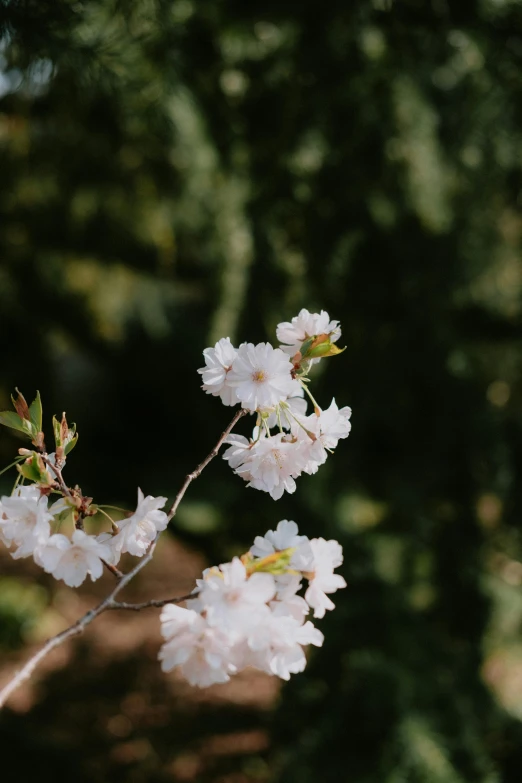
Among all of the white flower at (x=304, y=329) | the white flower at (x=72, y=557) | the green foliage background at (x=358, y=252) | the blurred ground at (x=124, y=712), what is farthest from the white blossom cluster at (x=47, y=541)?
the blurred ground at (x=124, y=712)

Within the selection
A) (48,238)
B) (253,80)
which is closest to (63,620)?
(48,238)

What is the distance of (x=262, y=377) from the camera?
0.64 metres

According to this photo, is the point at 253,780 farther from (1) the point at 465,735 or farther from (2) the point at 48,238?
(2) the point at 48,238

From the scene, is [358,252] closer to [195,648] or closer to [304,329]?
[304,329]

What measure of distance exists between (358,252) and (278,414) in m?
1.22

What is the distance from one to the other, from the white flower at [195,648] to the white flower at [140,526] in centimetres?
10

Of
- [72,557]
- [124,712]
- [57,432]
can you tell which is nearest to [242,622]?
[72,557]

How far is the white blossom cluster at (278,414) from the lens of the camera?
0.65m

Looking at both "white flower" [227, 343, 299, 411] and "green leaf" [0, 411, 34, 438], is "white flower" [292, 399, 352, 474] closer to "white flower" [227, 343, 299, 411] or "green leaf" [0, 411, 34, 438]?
"white flower" [227, 343, 299, 411]

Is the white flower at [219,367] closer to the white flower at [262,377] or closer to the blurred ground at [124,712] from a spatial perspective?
the white flower at [262,377]

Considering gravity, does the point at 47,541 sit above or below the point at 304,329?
below

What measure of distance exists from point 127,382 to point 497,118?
2.40m

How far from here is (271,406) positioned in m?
0.66

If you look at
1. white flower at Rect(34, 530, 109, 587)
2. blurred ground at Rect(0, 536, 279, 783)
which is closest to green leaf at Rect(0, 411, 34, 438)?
white flower at Rect(34, 530, 109, 587)
